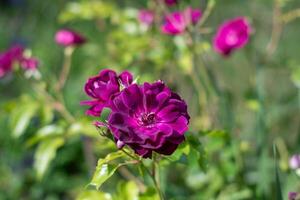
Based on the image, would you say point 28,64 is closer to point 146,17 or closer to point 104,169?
point 146,17

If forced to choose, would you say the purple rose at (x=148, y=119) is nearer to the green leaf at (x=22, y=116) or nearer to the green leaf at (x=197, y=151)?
the green leaf at (x=197, y=151)

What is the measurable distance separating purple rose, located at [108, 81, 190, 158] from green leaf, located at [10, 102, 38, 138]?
774 mm

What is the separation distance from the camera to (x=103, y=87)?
3.86ft

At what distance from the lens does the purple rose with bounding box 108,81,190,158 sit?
1.06 meters

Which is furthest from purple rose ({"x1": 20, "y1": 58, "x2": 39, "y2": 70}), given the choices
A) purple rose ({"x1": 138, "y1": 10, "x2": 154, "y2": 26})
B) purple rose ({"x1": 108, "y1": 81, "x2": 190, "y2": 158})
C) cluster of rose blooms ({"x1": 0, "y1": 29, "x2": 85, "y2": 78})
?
purple rose ({"x1": 108, "y1": 81, "x2": 190, "y2": 158})

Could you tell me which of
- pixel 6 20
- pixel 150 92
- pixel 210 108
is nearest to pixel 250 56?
pixel 210 108

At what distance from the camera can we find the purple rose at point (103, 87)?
3.84 ft

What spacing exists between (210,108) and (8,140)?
1.22 metres

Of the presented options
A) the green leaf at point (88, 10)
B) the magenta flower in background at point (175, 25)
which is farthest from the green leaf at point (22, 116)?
the green leaf at point (88, 10)

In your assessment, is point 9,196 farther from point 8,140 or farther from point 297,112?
point 297,112

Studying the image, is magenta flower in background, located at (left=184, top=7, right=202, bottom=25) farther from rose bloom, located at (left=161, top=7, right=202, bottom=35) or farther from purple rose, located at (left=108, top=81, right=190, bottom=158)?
purple rose, located at (left=108, top=81, right=190, bottom=158)

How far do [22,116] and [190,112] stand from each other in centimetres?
105

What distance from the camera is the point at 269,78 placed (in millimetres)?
3240

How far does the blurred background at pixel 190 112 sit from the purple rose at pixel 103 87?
0.04 meters
